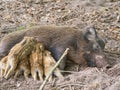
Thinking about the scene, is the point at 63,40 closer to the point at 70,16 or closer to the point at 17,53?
the point at 17,53

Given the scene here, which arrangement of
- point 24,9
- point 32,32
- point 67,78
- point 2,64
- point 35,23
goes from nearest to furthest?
point 67,78, point 2,64, point 32,32, point 35,23, point 24,9

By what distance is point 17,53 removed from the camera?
18.3 ft

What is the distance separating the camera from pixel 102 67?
5.68 m

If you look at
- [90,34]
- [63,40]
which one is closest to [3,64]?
[63,40]

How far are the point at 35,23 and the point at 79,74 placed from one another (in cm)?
277

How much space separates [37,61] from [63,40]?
680 mm

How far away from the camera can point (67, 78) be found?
5137 millimetres

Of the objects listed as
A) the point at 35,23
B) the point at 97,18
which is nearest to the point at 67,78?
the point at 35,23

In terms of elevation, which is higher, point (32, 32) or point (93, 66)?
point (32, 32)

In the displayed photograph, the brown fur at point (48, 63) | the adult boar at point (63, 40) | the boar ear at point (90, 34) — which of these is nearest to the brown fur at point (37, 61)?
the brown fur at point (48, 63)

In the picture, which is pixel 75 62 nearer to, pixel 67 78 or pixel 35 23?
pixel 67 78

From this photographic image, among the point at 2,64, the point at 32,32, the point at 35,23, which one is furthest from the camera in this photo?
the point at 35,23

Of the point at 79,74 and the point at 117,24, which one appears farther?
the point at 117,24

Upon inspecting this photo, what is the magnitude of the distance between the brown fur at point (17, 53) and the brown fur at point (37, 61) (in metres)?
0.08
